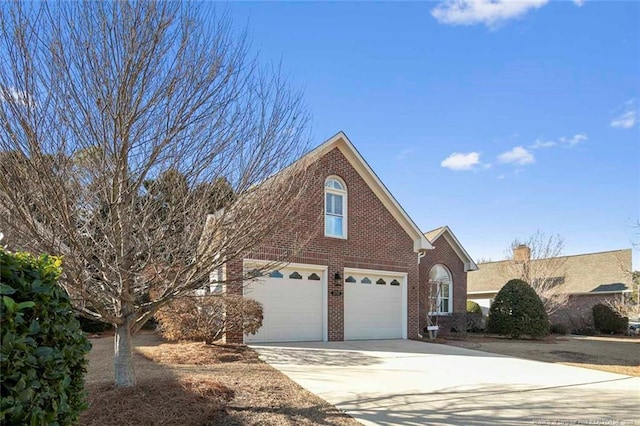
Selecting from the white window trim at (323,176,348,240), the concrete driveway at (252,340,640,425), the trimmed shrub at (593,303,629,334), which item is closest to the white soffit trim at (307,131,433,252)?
the white window trim at (323,176,348,240)

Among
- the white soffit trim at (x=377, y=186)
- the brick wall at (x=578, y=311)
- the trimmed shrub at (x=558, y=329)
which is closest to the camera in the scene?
the white soffit trim at (x=377, y=186)

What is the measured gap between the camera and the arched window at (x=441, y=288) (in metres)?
22.4

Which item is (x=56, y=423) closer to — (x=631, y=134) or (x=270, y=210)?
(x=270, y=210)

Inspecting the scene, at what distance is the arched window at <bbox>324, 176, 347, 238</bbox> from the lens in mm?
15266

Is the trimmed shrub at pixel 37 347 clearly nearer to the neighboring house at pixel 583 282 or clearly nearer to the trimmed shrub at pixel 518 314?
the trimmed shrub at pixel 518 314

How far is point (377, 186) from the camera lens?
1653 cm

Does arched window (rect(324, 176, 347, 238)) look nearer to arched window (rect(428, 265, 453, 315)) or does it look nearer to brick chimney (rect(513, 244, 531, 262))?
arched window (rect(428, 265, 453, 315))

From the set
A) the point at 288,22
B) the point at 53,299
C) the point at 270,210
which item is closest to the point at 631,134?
the point at 288,22

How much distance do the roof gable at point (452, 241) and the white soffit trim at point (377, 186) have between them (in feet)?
18.9

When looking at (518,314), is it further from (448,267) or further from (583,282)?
(583,282)

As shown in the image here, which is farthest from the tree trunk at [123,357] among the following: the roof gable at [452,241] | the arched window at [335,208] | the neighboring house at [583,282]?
the neighboring house at [583,282]

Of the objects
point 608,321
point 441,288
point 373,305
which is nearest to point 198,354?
point 373,305

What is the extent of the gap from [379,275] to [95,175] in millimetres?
12492

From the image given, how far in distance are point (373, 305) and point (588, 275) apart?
1999 centimetres
